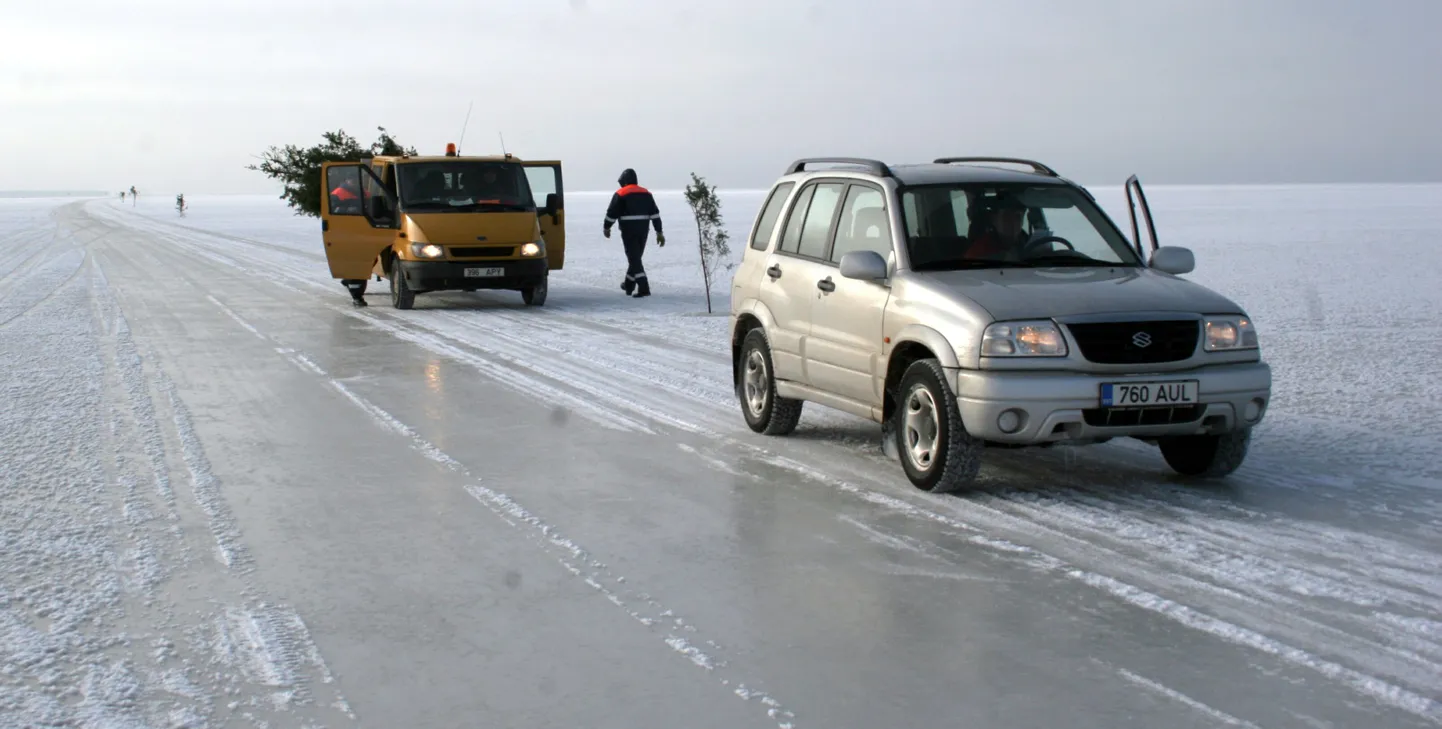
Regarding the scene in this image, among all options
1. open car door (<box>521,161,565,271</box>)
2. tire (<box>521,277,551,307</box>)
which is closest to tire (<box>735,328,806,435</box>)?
tire (<box>521,277,551,307</box>)

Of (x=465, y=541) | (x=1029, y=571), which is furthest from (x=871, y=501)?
(x=465, y=541)

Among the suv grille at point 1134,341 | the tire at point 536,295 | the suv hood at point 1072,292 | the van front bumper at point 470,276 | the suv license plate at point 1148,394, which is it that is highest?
the suv hood at point 1072,292

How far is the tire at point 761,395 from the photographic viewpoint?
8.63m

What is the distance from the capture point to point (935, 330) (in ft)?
22.7

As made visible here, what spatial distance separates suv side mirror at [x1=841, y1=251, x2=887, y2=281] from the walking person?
41.6ft

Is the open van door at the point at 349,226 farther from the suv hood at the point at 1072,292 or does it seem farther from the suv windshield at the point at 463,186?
the suv hood at the point at 1072,292

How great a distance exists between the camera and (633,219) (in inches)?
794

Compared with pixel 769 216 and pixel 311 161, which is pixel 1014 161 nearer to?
pixel 769 216

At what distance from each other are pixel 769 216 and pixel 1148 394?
123 inches

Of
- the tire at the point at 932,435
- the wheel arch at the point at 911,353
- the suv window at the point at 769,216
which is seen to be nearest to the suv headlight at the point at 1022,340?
the wheel arch at the point at 911,353

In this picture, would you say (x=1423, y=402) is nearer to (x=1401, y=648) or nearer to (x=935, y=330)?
(x=935, y=330)

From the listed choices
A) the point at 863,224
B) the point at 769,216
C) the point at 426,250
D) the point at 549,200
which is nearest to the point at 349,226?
the point at 426,250

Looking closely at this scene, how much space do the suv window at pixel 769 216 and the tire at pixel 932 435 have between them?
1.95 metres

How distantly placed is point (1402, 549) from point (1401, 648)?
4.69ft
